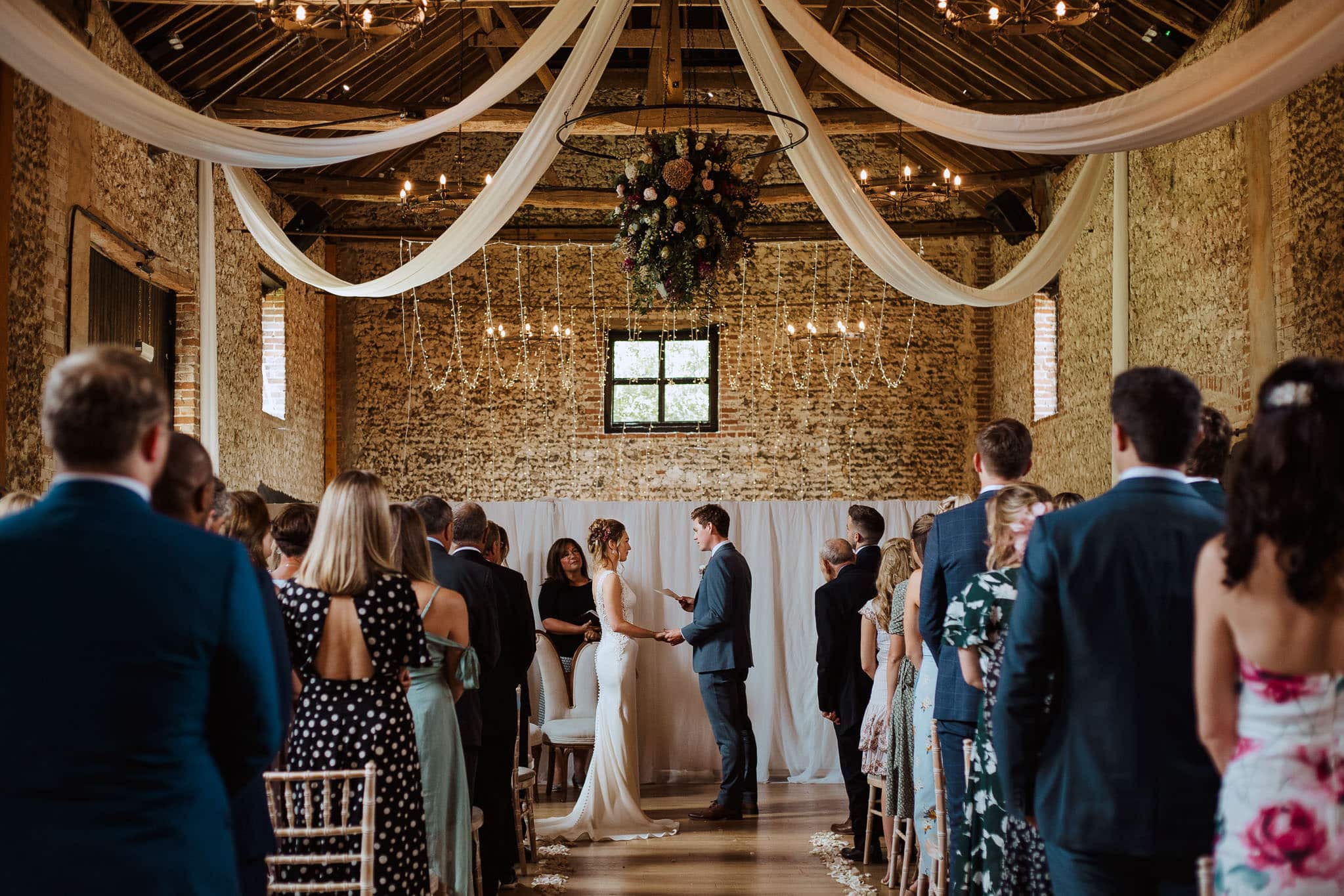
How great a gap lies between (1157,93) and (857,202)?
162cm

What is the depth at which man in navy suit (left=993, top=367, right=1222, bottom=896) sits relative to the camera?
2240 mm

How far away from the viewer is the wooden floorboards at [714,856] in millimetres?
5605

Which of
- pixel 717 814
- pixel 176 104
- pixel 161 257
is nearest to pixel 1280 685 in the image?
pixel 176 104

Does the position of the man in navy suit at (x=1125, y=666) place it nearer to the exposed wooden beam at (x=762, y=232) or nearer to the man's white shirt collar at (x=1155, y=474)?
the man's white shirt collar at (x=1155, y=474)

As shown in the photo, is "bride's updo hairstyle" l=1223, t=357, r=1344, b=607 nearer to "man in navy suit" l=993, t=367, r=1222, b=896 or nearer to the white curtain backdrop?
"man in navy suit" l=993, t=367, r=1222, b=896

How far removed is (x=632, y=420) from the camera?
13219mm

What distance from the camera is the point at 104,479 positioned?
1845 millimetres

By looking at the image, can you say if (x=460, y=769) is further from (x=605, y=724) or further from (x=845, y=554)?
(x=845, y=554)

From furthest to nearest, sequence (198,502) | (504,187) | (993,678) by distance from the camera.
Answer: (504,187)
(993,678)
(198,502)

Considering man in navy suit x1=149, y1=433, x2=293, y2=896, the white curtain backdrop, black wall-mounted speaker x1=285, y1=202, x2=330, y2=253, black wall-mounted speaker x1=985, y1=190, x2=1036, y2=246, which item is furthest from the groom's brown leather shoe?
black wall-mounted speaker x1=285, y1=202, x2=330, y2=253

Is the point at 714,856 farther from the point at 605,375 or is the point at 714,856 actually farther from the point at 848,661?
the point at 605,375

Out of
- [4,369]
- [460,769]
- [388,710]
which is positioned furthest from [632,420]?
[388,710]

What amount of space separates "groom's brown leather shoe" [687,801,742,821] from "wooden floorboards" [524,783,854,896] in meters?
0.07

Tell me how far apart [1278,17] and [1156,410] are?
7.28ft
